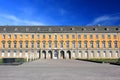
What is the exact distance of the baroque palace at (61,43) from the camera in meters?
54.9

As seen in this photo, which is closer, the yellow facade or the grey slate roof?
the yellow facade

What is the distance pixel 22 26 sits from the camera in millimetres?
57750

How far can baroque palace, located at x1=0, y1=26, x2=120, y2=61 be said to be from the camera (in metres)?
54.9

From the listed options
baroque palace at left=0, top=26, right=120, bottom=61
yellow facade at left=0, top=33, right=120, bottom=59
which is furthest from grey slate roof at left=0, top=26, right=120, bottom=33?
yellow facade at left=0, top=33, right=120, bottom=59

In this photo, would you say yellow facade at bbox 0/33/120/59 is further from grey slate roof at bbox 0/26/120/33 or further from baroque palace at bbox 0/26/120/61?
grey slate roof at bbox 0/26/120/33

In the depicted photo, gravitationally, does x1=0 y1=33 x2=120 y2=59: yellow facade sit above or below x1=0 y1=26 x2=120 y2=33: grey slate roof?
below

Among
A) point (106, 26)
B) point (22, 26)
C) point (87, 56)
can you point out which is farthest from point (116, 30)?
point (22, 26)

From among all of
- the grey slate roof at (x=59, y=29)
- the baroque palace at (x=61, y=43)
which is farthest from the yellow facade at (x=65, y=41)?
the grey slate roof at (x=59, y=29)

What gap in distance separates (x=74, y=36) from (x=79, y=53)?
5.92 metres

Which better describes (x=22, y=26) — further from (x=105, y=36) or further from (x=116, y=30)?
(x=116, y=30)

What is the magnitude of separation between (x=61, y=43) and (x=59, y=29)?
499cm

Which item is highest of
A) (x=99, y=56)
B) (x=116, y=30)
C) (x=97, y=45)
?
(x=116, y=30)

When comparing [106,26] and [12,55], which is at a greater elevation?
[106,26]

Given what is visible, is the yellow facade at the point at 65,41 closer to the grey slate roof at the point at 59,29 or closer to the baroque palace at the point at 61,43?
the baroque palace at the point at 61,43
